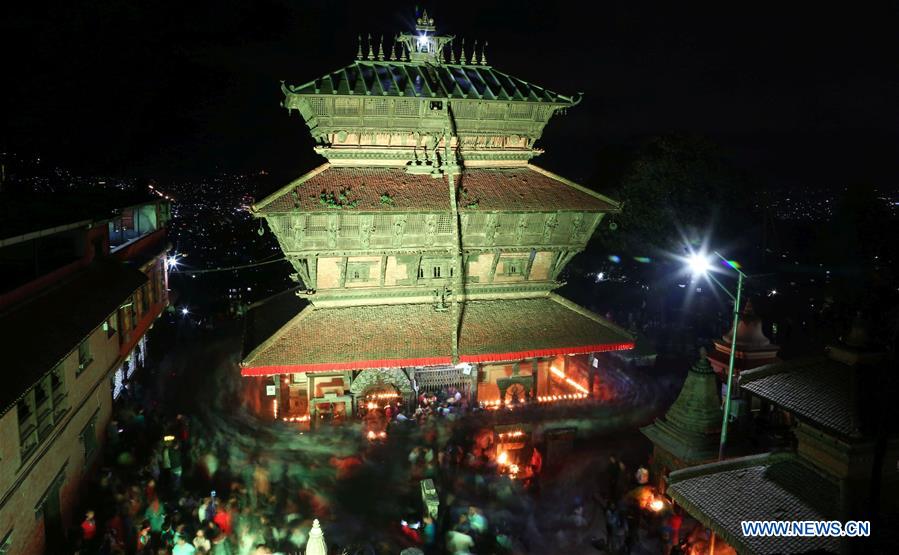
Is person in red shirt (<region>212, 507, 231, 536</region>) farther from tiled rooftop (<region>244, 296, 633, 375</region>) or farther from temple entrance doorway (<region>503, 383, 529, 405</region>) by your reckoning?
temple entrance doorway (<region>503, 383, 529, 405</region>)

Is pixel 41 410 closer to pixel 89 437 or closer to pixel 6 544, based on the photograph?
pixel 6 544

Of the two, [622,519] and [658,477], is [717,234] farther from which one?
[622,519]

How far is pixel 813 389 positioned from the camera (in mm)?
9258

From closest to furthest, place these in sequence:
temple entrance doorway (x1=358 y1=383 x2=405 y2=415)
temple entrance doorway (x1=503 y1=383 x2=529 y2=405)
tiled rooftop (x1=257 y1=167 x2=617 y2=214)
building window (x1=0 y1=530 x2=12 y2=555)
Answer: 1. building window (x1=0 y1=530 x2=12 y2=555)
2. tiled rooftop (x1=257 y1=167 x2=617 y2=214)
3. temple entrance doorway (x1=358 y1=383 x2=405 y2=415)
4. temple entrance doorway (x1=503 y1=383 x2=529 y2=405)

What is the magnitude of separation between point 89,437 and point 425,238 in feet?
43.1

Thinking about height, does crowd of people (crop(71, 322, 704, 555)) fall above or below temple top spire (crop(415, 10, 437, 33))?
below

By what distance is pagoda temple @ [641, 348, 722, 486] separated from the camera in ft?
49.3

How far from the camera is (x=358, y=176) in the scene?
21016 mm

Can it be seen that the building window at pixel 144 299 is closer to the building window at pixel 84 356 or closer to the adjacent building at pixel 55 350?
the adjacent building at pixel 55 350

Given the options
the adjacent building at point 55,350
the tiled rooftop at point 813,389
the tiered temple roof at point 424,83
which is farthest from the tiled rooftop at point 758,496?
the tiered temple roof at point 424,83

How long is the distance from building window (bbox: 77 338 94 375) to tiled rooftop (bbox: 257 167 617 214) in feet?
23.3

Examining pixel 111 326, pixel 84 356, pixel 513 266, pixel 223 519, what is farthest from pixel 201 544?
pixel 513 266

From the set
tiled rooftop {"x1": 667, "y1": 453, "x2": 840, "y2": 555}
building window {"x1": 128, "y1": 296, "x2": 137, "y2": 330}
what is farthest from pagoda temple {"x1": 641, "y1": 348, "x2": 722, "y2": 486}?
building window {"x1": 128, "y1": 296, "x2": 137, "y2": 330}

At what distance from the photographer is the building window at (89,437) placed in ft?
56.7
